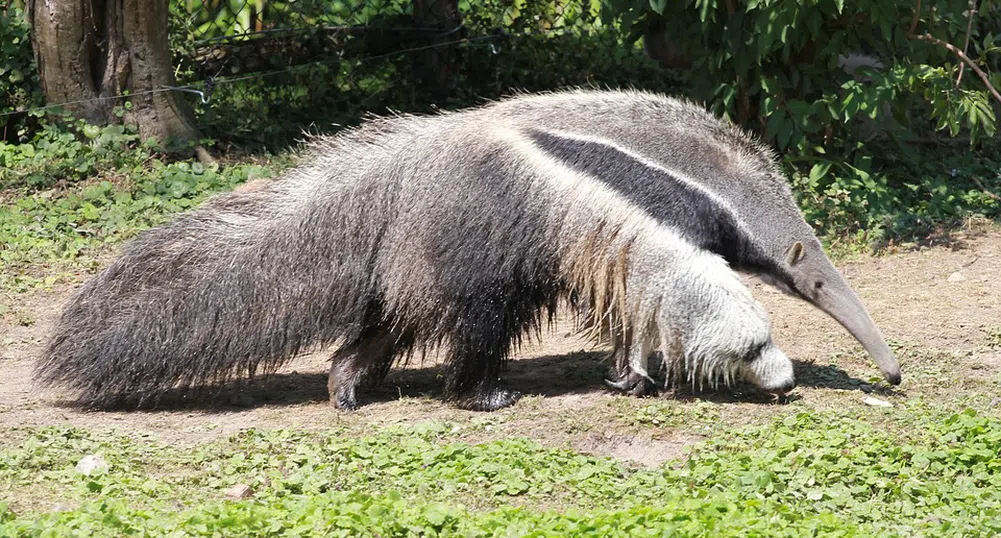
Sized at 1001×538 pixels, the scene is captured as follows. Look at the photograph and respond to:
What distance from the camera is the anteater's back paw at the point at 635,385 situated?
20.5 ft

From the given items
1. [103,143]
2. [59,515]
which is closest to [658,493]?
[59,515]

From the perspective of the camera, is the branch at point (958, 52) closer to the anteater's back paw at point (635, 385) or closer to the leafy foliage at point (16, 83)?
the anteater's back paw at point (635, 385)

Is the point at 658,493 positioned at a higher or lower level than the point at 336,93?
lower

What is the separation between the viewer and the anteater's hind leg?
6270 mm

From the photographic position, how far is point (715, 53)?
9.68 metres

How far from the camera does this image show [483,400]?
20.1 ft

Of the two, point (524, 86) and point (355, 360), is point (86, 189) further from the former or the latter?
point (524, 86)

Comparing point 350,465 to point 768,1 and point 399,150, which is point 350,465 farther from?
point 768,1

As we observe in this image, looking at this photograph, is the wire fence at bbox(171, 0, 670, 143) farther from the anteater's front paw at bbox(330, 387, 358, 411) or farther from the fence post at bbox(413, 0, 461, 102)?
the anteater's front paw at bbox(330, 387, 358, 411)

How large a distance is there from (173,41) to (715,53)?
483 cm

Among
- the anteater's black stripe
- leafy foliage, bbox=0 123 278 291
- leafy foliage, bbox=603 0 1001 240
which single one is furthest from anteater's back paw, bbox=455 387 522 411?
leafy foliage, bbox=603 0 1001 240

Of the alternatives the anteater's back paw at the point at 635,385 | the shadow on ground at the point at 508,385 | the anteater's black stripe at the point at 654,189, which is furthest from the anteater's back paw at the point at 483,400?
the anteater's black stripe at the point at 654,189

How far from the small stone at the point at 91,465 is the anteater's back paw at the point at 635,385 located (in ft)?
8.44

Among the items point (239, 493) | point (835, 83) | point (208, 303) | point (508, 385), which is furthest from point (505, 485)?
point (835, 83)
